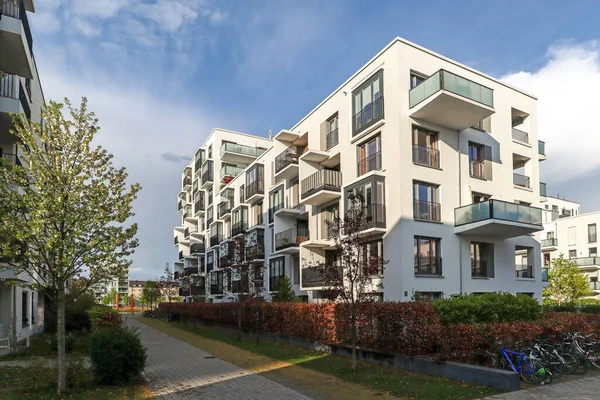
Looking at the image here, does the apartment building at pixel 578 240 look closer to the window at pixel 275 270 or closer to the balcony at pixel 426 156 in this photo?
the window at pixel 275 270

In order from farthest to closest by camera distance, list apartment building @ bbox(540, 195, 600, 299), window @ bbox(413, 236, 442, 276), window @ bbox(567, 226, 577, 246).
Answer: window @ bbox(567, 226, 577, 246) < apartment building @ bbox(540, 195, 600, 299) < window @ bbox(413, 236, 442, 276)

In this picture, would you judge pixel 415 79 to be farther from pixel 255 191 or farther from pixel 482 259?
pixel 255 191

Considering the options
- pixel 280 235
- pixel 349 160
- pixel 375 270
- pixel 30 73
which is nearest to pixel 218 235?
pixel 280 235

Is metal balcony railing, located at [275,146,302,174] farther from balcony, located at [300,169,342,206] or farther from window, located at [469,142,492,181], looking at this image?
window, located at [469,142,492,181]

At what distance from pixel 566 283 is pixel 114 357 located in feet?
130

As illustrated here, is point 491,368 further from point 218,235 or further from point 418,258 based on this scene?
point 218,235

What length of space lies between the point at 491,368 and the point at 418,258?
34.4 feet

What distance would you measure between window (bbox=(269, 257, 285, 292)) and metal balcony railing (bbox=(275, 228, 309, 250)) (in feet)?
4.48

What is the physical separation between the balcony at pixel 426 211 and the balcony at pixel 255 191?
18.6 metres

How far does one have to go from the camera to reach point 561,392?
10.1 m

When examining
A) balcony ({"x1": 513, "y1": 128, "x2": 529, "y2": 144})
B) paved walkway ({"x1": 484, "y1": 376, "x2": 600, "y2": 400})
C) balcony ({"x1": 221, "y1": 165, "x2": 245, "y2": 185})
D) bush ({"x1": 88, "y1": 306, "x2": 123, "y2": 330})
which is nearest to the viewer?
paved walkway ({"x1": 484, "y1": 376, "x2": 600, "y2": 400})

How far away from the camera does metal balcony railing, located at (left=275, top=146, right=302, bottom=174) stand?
3165cm

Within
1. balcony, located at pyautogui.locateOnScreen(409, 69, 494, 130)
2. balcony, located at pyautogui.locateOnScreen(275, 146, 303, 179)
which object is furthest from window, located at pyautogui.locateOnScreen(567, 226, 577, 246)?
balcony, located at pyautogui.locateOnScreen(409, 69, 494, 130)

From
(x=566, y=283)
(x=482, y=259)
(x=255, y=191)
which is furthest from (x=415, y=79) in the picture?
(x=566, y=283)
